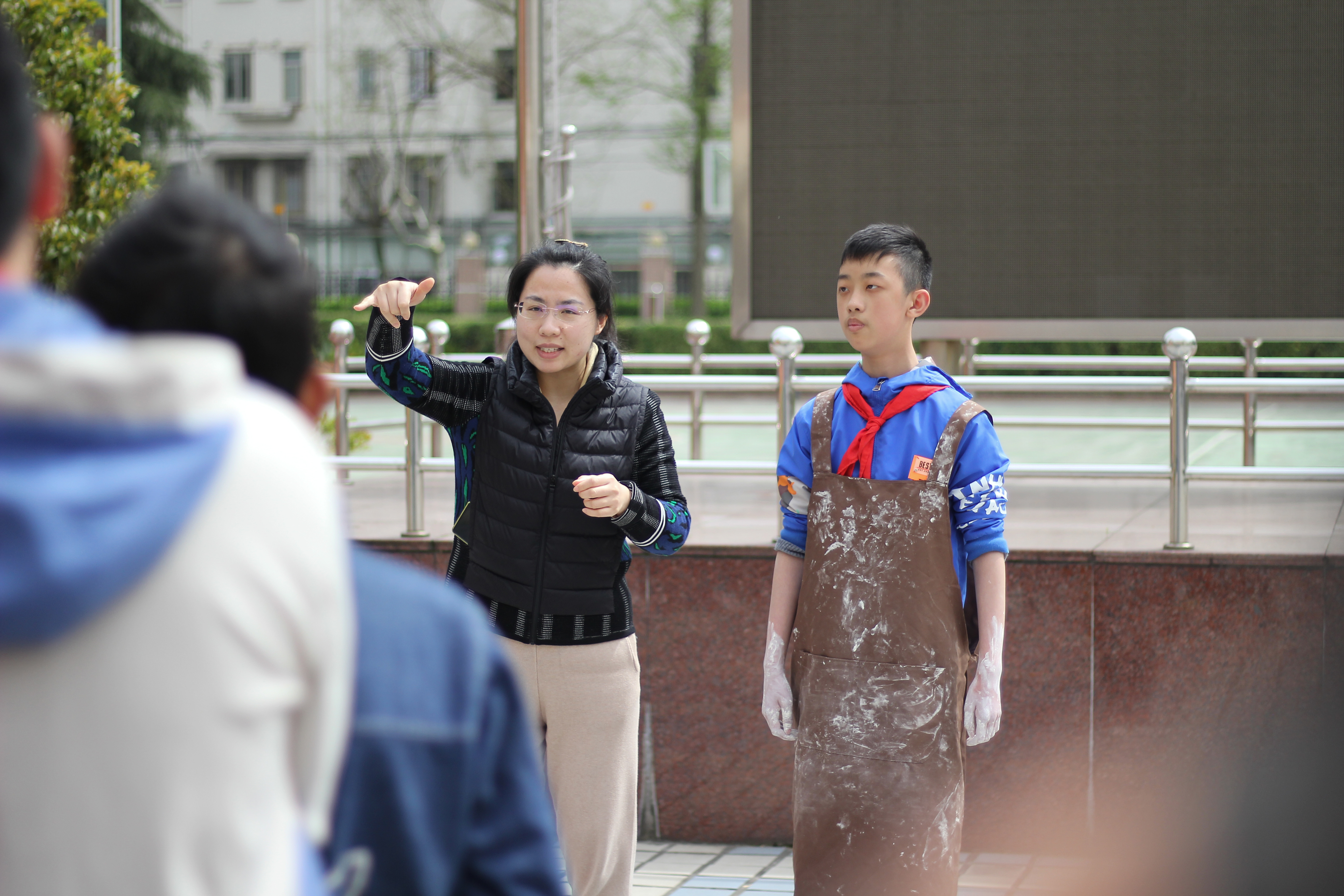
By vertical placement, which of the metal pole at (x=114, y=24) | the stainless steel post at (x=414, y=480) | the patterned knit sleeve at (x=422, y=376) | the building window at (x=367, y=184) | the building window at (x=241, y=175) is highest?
the building window at (x=241, y=175)

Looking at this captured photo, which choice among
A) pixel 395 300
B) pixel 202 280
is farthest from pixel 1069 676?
pixel 202 280

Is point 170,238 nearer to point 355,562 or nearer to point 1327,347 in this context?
point 355,562

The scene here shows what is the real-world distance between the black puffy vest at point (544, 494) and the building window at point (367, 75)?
37512 millimetres

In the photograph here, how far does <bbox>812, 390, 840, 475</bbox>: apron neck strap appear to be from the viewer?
12.0 ft

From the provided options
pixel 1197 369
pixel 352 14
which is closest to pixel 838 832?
pixel 1197 369

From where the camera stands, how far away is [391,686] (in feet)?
4.71

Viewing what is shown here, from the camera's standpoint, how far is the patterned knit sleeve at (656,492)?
3725 millimetres

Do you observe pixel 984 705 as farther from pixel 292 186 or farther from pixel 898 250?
pixel 292 186

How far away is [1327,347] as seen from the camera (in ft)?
63.8

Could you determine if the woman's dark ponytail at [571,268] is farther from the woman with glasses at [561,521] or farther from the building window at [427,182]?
the building window at [427,182]

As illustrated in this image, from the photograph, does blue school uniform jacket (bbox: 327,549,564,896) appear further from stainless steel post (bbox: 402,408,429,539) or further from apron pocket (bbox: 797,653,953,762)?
stainless steel post (bbox: 402,408,429,539)

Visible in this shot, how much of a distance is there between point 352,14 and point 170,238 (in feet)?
135

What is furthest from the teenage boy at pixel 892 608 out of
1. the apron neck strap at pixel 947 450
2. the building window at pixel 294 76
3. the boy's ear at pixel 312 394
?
the building window at pixel 294 76

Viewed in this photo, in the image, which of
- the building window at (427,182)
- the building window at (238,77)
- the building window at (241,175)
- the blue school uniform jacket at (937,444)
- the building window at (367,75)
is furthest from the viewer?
the building window at (241,175)
